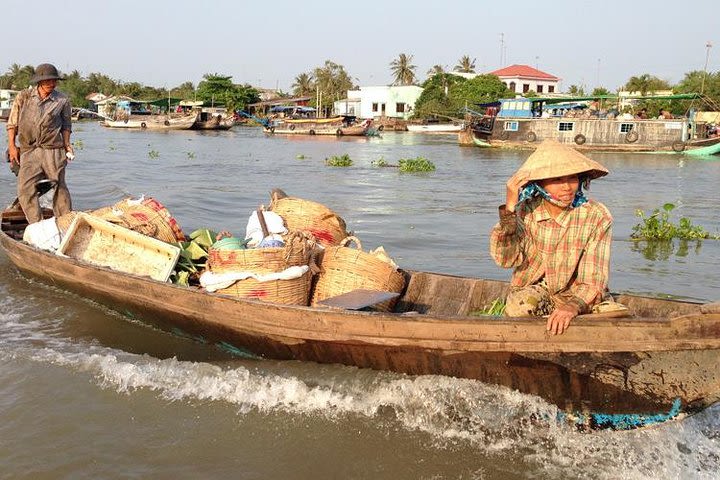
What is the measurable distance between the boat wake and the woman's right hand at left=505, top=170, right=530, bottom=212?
1.01 m

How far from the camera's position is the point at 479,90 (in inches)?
1857

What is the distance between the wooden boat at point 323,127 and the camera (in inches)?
1534

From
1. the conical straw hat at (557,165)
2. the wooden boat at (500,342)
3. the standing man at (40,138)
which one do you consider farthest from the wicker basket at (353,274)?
the standing man at (40,138)

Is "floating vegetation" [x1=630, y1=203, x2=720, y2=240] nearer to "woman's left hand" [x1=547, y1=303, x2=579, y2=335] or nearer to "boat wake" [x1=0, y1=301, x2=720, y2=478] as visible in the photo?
"boat wake" [x1=0, y1=301, x2=720, y2=478]

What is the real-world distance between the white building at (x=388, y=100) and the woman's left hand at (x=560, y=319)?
163 ft

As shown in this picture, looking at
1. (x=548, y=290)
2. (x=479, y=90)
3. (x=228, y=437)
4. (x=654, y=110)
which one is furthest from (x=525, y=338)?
(x=479, y=90)

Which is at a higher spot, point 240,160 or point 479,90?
point 479,90

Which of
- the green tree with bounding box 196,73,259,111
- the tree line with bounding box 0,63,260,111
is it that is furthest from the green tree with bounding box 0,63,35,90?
the green tree with bounding box 196,73,259,111

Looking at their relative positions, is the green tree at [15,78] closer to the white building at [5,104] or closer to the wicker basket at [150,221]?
the white building at [5,104]

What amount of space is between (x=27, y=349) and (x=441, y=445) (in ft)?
9.46

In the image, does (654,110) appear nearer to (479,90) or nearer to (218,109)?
(479,90)

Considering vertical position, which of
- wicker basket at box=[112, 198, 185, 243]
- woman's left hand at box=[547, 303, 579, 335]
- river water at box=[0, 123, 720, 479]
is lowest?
river water at box=[0, 123, 720, 479]

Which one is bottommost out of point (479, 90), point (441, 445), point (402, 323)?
point (441, 445)

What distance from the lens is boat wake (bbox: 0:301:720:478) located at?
314 centimetres
